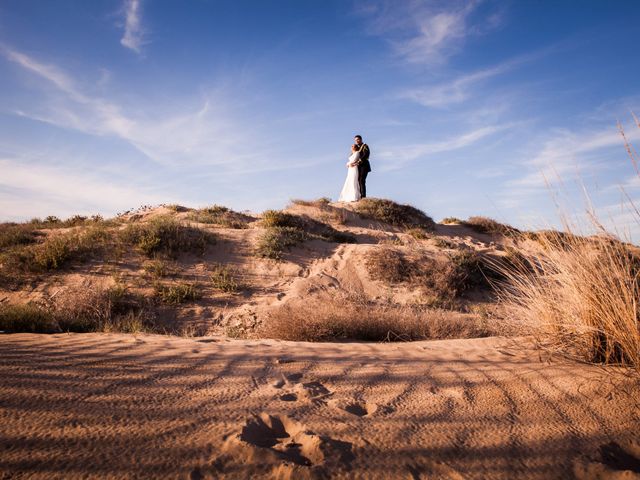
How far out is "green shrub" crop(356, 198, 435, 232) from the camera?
16.8m

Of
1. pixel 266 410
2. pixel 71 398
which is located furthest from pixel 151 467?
pixel 71 398

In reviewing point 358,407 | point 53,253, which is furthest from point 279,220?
point 358,407

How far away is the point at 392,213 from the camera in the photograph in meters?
17.2

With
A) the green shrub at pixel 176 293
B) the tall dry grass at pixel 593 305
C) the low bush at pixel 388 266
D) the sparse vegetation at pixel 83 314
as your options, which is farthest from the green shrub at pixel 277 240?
the tall dry grass at pixel 593 305

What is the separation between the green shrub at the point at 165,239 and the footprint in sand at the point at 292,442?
312 inches

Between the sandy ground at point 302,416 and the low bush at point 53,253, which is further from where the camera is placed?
the low bush at point 53,253

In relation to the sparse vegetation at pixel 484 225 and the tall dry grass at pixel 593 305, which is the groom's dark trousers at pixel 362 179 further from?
the tall dry grass at pixel 593 305

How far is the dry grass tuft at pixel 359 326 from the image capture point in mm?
4934

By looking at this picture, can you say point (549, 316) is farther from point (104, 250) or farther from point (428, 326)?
point (104, 250)

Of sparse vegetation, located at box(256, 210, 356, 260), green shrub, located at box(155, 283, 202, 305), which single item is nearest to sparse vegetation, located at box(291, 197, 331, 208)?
sparse vegetation, located at box(256, 210, 356, 260)

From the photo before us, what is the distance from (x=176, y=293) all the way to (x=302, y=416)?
6103 millimetres

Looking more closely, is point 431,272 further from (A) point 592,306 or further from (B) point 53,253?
(B) point 53,253

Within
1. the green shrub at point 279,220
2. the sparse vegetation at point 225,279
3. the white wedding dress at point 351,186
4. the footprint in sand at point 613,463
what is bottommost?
the footprint in sand at point 613,463

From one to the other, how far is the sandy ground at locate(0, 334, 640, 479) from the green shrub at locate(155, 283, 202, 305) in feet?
14.3
